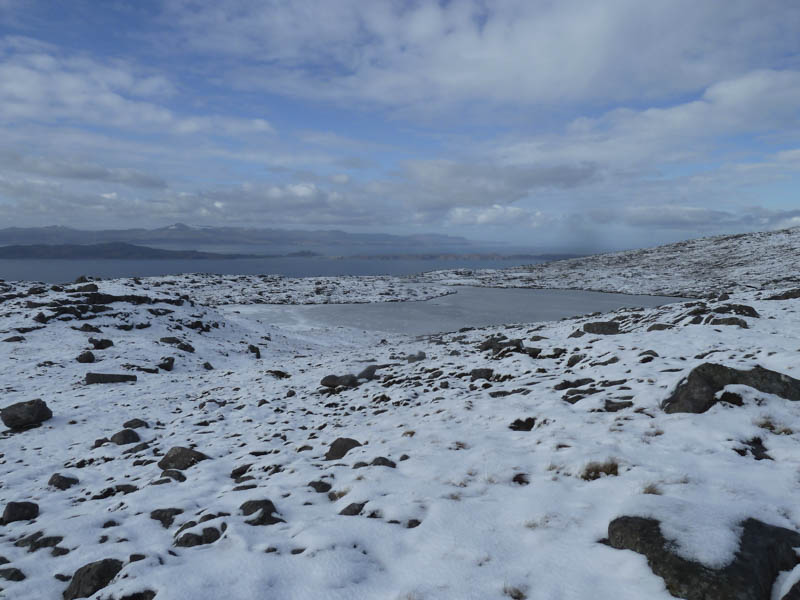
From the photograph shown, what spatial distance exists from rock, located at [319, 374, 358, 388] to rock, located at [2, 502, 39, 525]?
1025cm

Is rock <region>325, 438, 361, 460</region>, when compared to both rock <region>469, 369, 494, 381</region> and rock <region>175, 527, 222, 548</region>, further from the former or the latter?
rock <region>469, 369, 494, 381</region>

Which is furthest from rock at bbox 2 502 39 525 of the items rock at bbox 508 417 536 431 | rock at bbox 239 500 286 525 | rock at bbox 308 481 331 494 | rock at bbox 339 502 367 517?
rock at bbox 508 417 536 431

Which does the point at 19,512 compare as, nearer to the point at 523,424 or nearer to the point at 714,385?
the point at 523,424

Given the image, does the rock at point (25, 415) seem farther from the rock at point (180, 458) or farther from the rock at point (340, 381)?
the rock at point (340, 381)

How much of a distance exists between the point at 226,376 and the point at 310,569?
18996 mm

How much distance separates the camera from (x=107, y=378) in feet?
65.2

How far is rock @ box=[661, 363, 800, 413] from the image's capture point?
8.05m

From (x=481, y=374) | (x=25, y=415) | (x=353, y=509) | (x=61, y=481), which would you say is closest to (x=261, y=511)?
(x=353, y=509)

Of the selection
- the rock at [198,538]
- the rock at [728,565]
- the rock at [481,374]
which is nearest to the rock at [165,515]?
the rock at [198,538]

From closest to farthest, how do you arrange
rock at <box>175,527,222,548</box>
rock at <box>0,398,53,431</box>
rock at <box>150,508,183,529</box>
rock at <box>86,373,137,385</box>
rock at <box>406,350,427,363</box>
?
1. rock at <box>175,527,222,548</box>
2. rock at <box>150,508,183,529</box>
3. rock at <box>0,398,53,431</box>
4. rock at <box>86,373,137,385</box>
5. rock at <box>406,350,427,363</box>

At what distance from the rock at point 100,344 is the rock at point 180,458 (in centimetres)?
1938

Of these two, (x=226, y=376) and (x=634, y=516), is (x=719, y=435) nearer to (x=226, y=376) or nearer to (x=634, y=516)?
(x=634, y=516)

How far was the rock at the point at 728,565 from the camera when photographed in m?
3.68

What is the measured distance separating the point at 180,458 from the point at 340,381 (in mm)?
7643
